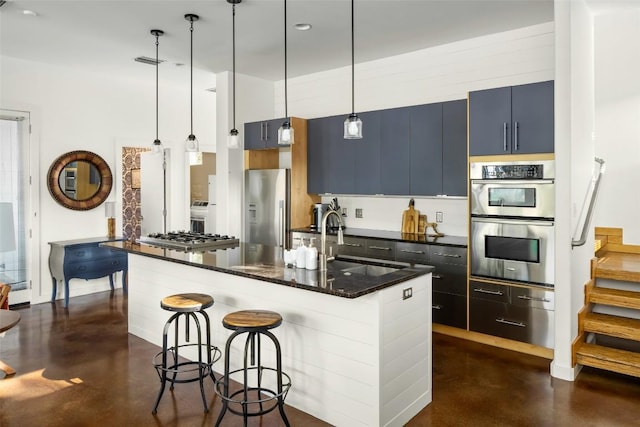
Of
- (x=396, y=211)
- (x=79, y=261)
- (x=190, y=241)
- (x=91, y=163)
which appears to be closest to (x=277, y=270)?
(x=190, y=241)

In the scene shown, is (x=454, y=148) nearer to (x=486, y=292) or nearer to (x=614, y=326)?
(x=486, y=292)

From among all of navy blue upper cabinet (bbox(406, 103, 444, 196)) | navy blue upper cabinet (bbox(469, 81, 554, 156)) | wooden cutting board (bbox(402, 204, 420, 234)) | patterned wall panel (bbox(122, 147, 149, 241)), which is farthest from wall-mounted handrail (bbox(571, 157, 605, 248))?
patterned wall panel (bbox(122, 147, 149, 241))

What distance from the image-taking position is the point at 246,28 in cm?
459

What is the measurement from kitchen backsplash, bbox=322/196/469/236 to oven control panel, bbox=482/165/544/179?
0.72 meters

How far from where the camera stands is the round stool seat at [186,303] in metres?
3.08

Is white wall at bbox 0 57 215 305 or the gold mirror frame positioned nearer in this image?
white wall at bbox 0 57 215 305

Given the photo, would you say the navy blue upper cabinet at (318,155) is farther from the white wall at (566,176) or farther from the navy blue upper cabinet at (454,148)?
the white wall at (566,176)

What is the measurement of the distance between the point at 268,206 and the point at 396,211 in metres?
1.64

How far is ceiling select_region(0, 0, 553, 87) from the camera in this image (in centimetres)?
402

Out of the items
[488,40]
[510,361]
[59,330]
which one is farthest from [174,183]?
[510,361]

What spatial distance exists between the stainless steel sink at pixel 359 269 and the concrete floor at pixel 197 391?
3.10ft

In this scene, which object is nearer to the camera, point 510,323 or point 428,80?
point 510,323

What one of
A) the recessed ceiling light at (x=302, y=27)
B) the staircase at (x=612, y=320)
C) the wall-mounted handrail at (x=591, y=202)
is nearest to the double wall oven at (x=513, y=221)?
the wall-mounted handrail at (x=591, y=202)

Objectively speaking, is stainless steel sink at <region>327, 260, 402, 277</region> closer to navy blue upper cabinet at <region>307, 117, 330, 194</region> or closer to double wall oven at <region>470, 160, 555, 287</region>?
double wall oven at <region>470, 160, 555, 287</region>
